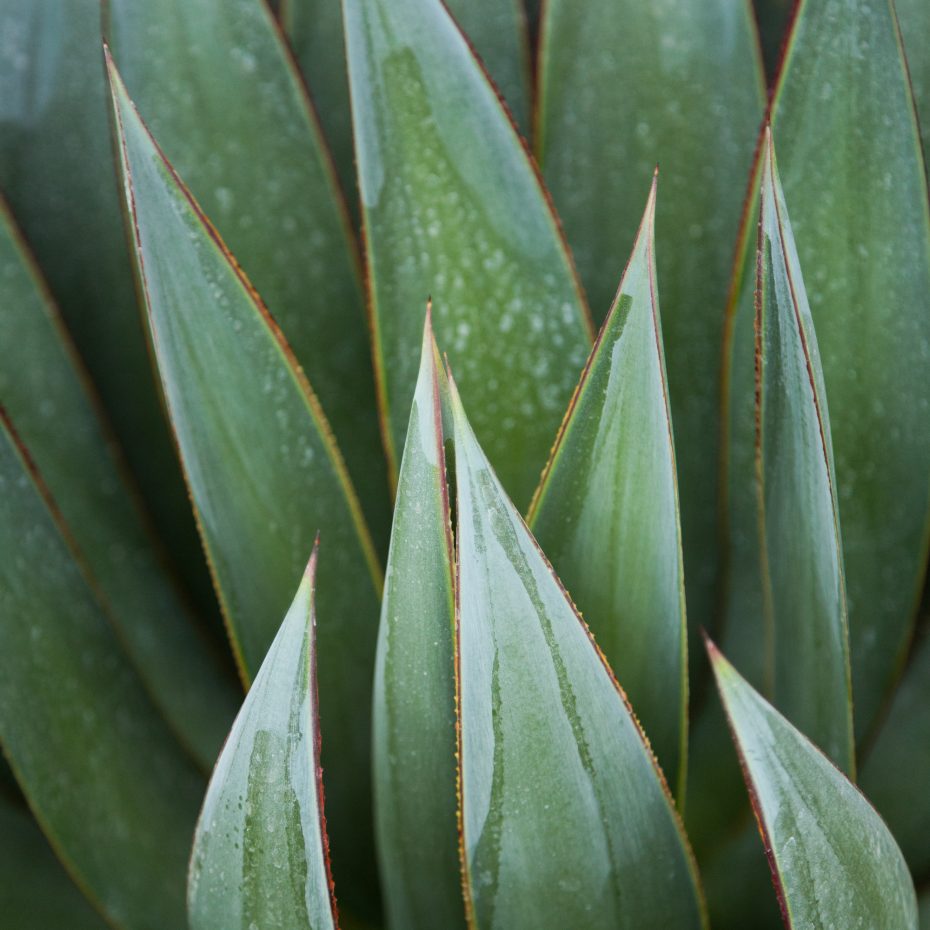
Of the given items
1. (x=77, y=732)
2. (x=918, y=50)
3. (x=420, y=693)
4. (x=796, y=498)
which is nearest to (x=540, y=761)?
(x=420, y=693)

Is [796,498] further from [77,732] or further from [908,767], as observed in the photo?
[77,732]

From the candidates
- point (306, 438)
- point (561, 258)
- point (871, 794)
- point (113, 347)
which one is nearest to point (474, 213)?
point (561, 258)

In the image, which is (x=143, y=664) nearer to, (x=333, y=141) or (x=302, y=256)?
(x=302, y=256)

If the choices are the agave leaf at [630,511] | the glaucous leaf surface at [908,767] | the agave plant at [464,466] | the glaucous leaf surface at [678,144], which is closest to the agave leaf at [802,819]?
the agave plant at [464,466]

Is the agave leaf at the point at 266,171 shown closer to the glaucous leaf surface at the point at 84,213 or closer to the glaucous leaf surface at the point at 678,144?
the glaucous leaf surface at the point at 84,213

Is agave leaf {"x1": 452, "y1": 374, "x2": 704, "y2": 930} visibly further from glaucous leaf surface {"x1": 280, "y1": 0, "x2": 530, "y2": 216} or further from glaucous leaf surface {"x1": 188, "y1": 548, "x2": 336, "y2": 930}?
glaucous leaf surface {"x1": 280, "y1": 0, "x2": 530, "y2": 216}

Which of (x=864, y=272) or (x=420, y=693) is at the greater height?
(x=864, y=272)

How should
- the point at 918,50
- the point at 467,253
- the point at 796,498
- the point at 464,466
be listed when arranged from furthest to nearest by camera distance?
1. the point at 918,50
2. the point at 467,253
3. the point at 796,498
4. the point at 464,466
